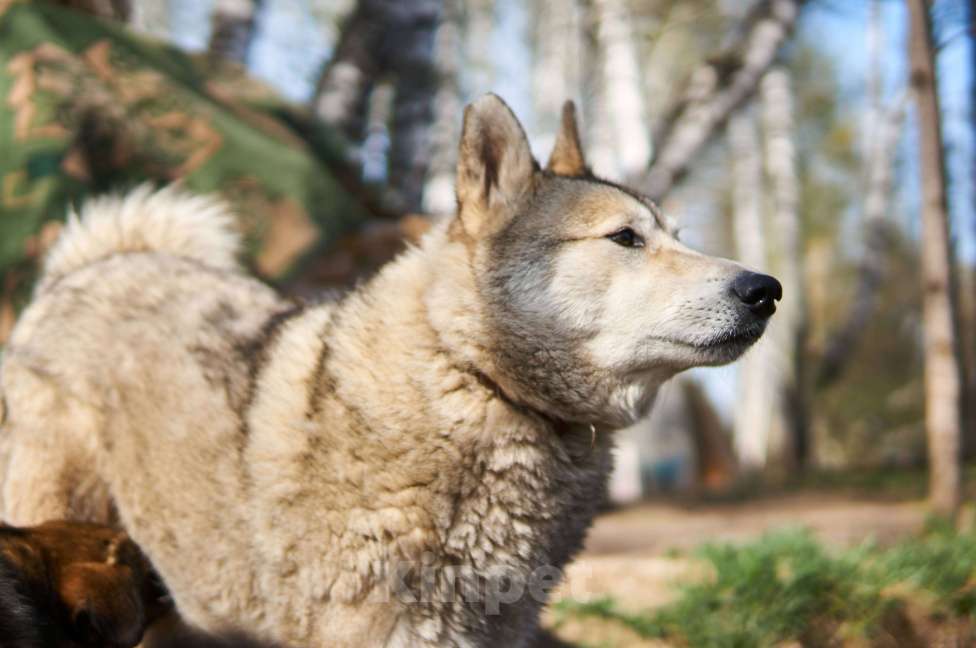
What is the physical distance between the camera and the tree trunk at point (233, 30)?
8.11m

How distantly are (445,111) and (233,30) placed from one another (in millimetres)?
6513

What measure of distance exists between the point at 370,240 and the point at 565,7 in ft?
35.0

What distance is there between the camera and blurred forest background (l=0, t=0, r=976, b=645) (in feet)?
17.7

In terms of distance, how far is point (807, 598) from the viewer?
393 cm

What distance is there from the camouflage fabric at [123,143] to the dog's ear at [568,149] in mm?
2815

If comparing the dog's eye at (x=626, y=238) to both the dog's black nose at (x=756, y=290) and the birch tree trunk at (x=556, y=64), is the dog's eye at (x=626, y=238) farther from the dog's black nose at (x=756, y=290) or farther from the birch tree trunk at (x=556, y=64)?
the birch tree trunk at (x=556, y=64)

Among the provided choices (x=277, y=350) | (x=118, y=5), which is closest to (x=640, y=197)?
(x=277, y=350)

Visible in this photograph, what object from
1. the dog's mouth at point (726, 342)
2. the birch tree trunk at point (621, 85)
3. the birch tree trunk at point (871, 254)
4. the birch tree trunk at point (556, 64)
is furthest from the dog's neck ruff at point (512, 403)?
the birch tree trunk at point (556, 64)

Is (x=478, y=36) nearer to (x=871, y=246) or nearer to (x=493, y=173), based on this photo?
(x=871, y=246)

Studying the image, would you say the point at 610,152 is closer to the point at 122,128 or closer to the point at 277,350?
the point at 122,128

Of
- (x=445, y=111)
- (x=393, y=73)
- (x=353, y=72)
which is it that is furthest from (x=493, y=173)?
(x=445, y=111)

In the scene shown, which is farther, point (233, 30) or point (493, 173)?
point (233, 30)

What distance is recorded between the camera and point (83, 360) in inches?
128

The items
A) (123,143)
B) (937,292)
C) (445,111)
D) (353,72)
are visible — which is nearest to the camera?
(937,292)
